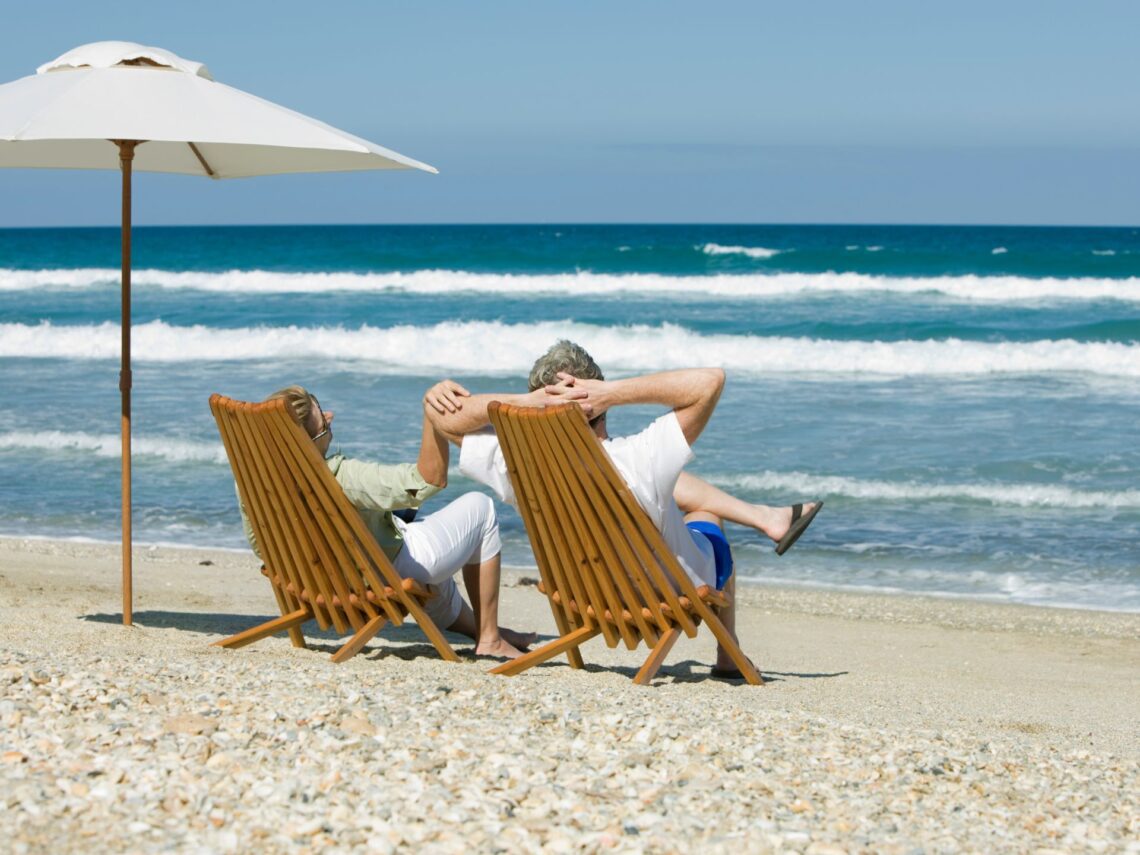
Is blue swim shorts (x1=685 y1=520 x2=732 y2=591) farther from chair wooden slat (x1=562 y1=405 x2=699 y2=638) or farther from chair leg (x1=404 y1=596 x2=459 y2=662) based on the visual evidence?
chair leg (x1=404 y1=596 x2=459 y2=662)

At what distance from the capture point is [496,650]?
16.3 ft

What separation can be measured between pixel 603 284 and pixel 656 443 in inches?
1124

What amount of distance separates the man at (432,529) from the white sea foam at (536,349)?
12066mm

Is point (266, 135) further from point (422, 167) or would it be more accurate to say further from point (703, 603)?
point (703, 603)

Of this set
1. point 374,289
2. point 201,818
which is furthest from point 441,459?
point 374,289

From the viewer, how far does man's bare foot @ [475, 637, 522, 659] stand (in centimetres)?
494

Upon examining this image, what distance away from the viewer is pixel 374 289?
31.5 metres

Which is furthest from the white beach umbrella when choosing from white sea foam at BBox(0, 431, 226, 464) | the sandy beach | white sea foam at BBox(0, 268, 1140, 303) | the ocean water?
white sea foam at BBox(0, 268, 1140, 303)

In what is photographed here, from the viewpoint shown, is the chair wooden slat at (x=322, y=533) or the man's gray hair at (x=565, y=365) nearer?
the man's gray hair at (x=565, y=365)

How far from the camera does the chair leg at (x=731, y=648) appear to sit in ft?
14.4

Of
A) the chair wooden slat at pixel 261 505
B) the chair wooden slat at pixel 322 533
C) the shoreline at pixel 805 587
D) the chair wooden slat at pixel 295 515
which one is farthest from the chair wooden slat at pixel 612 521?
the shoreline at pixel 805 587

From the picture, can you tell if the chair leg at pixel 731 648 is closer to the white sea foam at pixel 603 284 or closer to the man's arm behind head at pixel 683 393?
the man's arm behind head at pixel 683 393

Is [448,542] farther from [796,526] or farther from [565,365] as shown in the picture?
[796,526]

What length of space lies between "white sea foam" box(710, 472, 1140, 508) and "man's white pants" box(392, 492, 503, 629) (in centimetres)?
479
